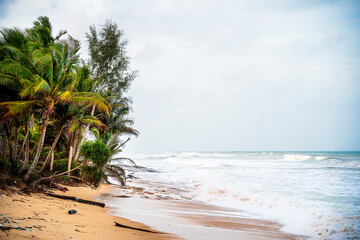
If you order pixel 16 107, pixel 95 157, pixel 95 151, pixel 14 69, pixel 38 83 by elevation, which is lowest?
pixel 95 157

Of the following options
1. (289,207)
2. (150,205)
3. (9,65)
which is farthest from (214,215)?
(9,65)

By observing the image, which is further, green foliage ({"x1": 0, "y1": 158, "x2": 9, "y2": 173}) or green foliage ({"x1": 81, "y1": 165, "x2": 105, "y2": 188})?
green foliage ({"x1": 81, "y1": 165, "x2": 105, "y2": 188})

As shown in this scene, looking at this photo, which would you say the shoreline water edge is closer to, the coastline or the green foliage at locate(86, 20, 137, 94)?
the coastline

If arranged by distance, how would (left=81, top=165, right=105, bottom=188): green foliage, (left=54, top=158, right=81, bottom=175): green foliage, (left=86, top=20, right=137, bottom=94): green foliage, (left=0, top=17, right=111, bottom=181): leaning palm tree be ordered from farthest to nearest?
(left=86, top=20, right=137, bottom=94): green foliage
(left=54, top=158, right=81, bottom=175): green foliage
(left=81, top=165, right=105, bottom=188): green foliage
(left=0, top=17, right=111, bottom=181): leaning palm tree

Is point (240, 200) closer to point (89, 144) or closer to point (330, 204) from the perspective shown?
point (330, 204)

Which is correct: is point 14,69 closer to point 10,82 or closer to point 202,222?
point 10,82

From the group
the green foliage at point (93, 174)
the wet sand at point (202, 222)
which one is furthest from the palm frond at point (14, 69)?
the green foliage at point (93, 174)

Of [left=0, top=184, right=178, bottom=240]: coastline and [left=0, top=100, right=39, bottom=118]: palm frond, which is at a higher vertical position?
[left=0, top=100, right=39, bottom=118]: palm frond

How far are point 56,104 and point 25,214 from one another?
17.3ft

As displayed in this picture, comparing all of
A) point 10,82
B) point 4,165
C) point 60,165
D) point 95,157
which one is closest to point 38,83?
point 10,82

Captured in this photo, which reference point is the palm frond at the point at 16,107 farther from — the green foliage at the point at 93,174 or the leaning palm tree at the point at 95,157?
the green foliage at the point at 93,174

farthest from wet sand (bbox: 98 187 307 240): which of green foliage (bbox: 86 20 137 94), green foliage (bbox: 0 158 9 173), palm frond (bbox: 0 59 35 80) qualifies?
green foliage (bbox: 86 20 137 94)

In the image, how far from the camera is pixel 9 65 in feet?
25.0

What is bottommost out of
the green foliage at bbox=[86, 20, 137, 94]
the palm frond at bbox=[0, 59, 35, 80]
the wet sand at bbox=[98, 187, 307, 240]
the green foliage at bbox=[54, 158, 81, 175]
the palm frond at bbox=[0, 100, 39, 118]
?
the wet sand at bbox=[98, 187, 307, 240]
